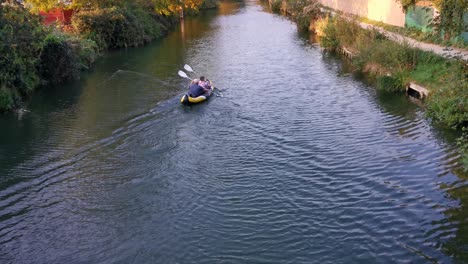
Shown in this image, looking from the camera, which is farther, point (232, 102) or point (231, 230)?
point (232, 102)

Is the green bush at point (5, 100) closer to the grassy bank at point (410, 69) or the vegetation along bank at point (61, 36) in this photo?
the vegetation along bank at point (61, 36)

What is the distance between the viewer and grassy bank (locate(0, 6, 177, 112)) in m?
22.8

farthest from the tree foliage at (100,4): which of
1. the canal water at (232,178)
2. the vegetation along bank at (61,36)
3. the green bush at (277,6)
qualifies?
the green bush at (277,6)

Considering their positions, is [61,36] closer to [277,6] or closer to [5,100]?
[5,100]

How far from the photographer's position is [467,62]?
18.3 meters

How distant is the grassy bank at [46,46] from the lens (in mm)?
22844

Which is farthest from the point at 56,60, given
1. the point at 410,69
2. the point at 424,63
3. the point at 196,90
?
the point at 424,63

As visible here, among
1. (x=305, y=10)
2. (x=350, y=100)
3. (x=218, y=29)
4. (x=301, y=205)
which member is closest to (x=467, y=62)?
(x=350, y=100)

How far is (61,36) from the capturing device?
2930 centimetres

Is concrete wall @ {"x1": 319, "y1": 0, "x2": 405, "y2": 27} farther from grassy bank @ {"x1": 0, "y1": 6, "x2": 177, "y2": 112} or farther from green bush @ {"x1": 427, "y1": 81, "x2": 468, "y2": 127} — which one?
grassy bank @ {"x1": 0, "y1": 6, "x2": 177, "y2": 112}

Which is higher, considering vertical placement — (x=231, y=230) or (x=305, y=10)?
(x=305, y=10)

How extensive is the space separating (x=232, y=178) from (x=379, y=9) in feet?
94.6

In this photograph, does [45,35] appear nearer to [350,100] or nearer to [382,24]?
[350,100]

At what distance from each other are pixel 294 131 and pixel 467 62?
6769mm
